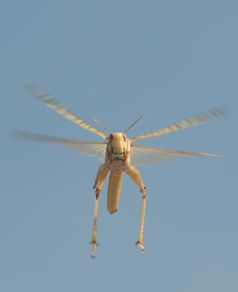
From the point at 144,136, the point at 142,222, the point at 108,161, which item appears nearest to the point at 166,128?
the point at 144,136

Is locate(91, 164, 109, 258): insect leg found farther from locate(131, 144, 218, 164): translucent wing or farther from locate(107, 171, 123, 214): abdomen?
locate(131, 144, 218, 164): translucent wing

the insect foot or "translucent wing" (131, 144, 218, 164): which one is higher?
"translucent wing" (131, 144, 218, 164)

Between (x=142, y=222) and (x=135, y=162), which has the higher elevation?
(x=135, y=162)

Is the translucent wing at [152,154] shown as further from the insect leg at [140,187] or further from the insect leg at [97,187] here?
the insect leg at [97,187]

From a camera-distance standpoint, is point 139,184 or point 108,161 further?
point 139,184

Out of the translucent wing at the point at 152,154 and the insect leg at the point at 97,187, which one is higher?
the translucent wing at the point at 152,154

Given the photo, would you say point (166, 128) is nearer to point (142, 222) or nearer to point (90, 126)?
point (90, 126)
